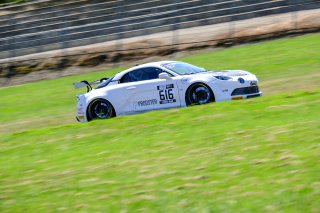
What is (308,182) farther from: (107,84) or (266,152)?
(107,84)

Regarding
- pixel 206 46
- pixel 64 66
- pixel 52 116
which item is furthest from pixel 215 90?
pixel 64 66

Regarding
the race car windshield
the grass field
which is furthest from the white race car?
the grass field

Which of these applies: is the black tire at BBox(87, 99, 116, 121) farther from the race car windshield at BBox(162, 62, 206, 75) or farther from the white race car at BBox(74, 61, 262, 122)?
the race car windshield at BBox(162, 62, 206, 75)

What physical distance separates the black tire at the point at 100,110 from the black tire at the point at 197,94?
6.70 feet

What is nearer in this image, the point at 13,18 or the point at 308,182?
the point at 308,182

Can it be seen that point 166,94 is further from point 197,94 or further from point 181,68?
point 181,68

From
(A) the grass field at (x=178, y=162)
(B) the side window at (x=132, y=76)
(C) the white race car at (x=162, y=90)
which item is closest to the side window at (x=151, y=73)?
(C) the white race car at (x=162, y=90)

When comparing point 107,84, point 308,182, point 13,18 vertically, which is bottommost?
point 308,182

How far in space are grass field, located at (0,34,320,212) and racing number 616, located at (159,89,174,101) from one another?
12.1ft

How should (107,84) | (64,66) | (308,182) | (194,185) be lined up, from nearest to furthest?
(308,182) → (194,185) → (107,84) → (64,66)

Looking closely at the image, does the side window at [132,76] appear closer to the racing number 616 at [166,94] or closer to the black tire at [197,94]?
the racing number 616 at [166,94]

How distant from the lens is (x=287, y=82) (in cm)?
1838

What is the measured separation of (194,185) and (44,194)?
188cm

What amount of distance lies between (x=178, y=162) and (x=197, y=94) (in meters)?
6.89
